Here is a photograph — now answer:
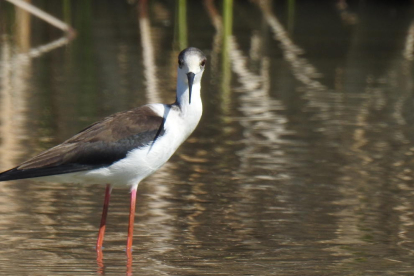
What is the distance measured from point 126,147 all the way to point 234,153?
3124 mm

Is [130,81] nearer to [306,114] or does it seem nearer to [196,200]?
[306,114]

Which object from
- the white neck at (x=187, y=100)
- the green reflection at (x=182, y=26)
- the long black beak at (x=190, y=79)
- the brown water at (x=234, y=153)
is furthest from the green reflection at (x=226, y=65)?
the long black beak at (x=190, y=79)

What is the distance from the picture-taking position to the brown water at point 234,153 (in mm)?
6058

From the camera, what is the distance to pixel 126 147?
600 cm

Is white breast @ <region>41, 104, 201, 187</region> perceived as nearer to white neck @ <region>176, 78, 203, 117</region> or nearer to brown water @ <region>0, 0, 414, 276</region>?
white neck @ <region>176, 78, 203, 117</region>

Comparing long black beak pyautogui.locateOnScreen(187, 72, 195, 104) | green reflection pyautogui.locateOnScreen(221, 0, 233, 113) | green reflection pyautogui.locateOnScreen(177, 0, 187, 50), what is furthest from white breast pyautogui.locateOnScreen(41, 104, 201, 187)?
green reflection pyautogui.locateOnScreen(177, 0, 187, 50)

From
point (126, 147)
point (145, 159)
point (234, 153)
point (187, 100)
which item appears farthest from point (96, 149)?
point (234, 153)

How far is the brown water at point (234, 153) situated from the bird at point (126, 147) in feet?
1.69

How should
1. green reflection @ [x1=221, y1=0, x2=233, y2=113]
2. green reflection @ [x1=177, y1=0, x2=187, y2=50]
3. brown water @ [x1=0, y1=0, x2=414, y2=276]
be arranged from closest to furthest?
1. brown water @ [x1=0, y1=0, x2=414, y2=276]
2. green reflection @ [x1=221, y1=0, x2=233, y2=113]
3. green reflection @ [x1=177, y1=0, x2=187, y2=50]

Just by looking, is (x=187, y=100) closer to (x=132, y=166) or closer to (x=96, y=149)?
(x=132, y=166)

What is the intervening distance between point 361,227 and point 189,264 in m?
1.52

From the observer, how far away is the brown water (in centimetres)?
606

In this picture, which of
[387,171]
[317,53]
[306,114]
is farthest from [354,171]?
[317,53]

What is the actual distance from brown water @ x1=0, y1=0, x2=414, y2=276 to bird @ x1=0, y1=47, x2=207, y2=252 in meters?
0.52
